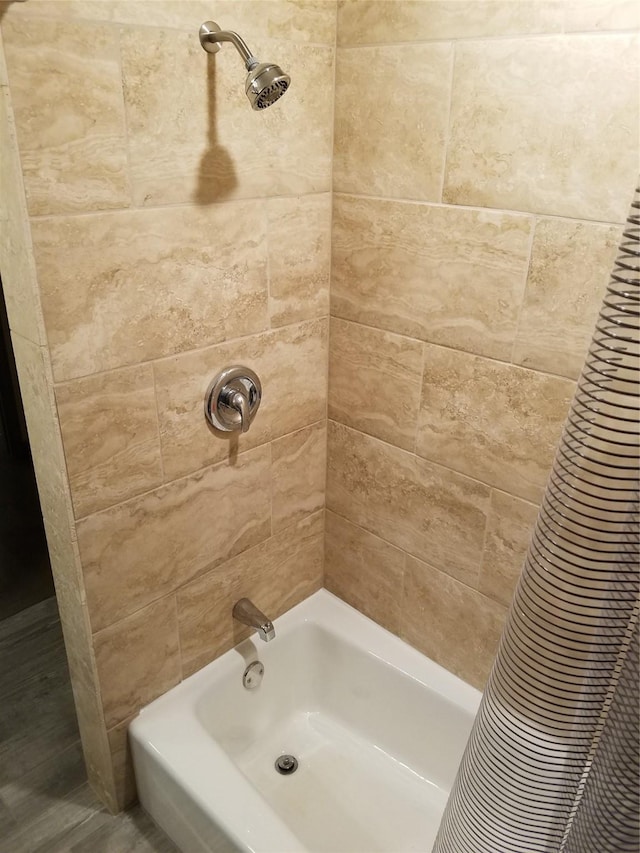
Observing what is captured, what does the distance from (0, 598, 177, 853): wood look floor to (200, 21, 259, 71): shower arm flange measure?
1696 millimetres

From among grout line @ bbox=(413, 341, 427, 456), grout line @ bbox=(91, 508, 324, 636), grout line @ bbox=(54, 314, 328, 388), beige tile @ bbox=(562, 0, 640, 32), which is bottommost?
grout line @ bbox=(91, 508, 324, 636)

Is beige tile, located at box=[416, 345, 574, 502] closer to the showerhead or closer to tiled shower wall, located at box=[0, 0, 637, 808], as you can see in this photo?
tiled shower wall, located at box=[0, 0, 637, 808]

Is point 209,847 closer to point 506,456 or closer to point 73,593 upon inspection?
point 73,593

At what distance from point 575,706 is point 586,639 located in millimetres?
111

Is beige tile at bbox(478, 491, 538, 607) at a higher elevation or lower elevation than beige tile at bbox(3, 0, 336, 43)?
lower

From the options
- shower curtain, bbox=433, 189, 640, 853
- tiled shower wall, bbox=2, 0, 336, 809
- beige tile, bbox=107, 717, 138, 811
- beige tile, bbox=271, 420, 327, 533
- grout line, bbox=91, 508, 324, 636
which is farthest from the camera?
beige tile, bbox=271, 420, 327, 533

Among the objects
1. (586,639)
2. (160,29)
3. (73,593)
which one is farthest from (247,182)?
(586,639)

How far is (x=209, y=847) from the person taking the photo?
53.5 inches

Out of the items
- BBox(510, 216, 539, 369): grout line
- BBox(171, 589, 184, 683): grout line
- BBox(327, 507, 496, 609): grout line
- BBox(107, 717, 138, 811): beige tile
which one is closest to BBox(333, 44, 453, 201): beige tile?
BBox(510, 216, 539, 369): grout line

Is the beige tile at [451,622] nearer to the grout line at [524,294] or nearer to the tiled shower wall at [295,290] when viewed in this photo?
the tiled shower wall at [295,290]

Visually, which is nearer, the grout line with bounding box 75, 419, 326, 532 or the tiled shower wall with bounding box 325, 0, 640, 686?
the tiled shower wall with bounding box 325, 0, 640, 686

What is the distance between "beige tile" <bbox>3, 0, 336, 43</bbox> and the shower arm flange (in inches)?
1.0

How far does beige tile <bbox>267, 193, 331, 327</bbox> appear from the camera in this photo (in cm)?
142

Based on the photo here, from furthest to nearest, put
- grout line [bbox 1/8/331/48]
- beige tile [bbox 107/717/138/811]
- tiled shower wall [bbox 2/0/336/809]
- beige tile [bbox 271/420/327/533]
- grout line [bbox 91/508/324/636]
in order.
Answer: beige tile [bbox 271/420/327/533] < beige tile [bbox 107/717/138/811] < grout line [bbox 91/508/324/636] < tiled shower wall [bbox 2/0/336/809] < grout line [bbox 1/8/331/48]
